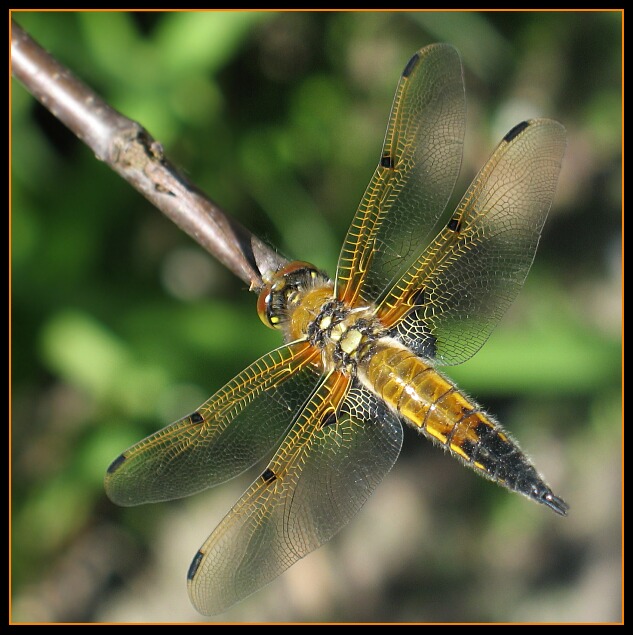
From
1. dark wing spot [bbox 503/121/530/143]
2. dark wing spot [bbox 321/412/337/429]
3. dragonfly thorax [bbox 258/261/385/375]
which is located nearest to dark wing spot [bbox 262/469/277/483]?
dark wing spot [bbox 321/412/337/429]

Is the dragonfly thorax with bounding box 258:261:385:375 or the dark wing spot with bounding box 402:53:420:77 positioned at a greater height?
the dark wing spot with bounding box 402:53:420:77

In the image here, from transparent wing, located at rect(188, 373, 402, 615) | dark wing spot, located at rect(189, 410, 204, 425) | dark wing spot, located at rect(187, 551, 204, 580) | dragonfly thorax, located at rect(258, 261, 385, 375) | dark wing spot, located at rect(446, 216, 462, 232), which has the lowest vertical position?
dark wing spot, located at rect(187, 551, 204, 580)

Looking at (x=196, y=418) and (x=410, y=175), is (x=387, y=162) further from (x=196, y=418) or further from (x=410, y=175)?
(x=196, y=418)

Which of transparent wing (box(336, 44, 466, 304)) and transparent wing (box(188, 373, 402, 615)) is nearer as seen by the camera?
transparent wing (box(188, 373, 402, 615))

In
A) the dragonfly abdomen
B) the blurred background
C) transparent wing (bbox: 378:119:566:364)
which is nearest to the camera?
the dragonfly abdomen

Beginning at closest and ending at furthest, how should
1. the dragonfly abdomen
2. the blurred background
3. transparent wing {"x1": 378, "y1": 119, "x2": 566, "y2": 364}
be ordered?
the dragonfly abdomen, transparent wing {"x1": 378, "y1": 119, "x2": 566, "y2": 364}, the blurred background

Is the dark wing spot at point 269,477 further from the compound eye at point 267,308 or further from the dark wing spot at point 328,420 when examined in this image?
the compound eye at point 267,308

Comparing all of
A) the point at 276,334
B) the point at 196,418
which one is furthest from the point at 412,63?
the point at 276,334

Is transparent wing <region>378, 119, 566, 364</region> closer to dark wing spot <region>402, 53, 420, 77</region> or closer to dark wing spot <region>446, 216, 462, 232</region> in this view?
dark wing spot <region>446, 216, 462, 232</region>
